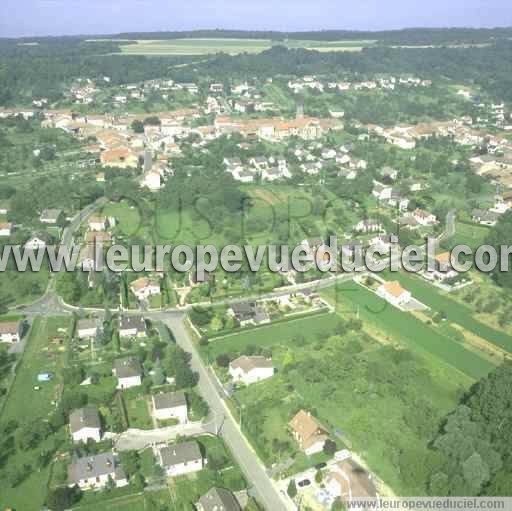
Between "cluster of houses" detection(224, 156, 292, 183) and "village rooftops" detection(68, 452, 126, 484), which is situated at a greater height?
"cluster of houses" detection(224, 156, 292, 183)

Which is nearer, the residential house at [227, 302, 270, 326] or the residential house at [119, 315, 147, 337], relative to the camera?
the residential house at [119, 315, 147, 337]

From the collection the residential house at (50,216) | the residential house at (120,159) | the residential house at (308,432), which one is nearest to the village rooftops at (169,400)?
the residential house at (308,432)

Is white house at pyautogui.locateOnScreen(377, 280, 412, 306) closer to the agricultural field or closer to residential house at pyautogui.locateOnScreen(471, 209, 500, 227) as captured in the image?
the agricultural field

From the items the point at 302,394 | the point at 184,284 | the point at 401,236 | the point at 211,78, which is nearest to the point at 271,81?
the point at 211,78

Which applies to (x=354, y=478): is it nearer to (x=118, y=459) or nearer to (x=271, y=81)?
(x=118, y=459)

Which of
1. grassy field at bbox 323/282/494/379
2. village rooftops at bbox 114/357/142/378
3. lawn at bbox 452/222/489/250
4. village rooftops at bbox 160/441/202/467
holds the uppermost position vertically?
lawn at bbox 452/222/489/250

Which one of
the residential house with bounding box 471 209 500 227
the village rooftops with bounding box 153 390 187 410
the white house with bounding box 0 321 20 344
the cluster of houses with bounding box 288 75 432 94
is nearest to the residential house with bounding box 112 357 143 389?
the village rooftops with bounding box 153 390 187 410

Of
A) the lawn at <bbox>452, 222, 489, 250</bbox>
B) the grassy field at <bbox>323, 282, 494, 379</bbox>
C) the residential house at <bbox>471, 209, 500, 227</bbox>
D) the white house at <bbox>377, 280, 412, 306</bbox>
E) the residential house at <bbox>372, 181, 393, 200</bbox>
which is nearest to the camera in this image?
the grassy field at <bbox>323, 282, 494, 379</bbox>
